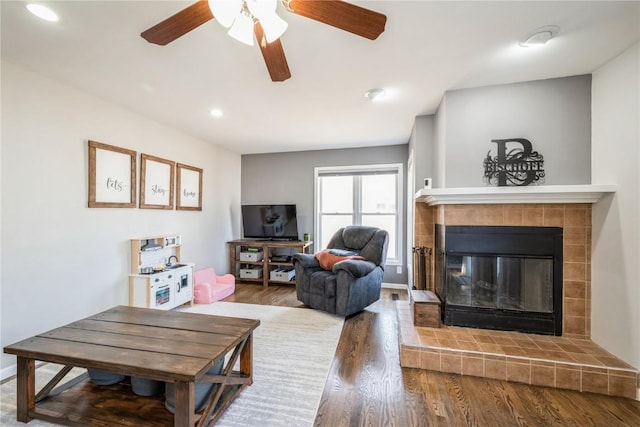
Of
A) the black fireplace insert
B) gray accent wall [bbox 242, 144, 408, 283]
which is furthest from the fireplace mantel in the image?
gray accent wall [bbox 242, 144, 408, 283]

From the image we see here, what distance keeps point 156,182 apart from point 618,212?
436 cm

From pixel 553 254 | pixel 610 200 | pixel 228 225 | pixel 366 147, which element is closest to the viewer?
pixel 610 200

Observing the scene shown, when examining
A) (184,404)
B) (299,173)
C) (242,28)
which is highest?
(242,28)

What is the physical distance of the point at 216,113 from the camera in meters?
3.04

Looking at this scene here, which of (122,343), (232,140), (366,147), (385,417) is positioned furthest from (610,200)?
(232,140)

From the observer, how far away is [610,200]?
2.04 meters

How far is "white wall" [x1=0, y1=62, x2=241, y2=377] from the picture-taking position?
6.60ft

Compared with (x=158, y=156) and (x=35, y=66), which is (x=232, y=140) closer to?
(x=158, y=156)

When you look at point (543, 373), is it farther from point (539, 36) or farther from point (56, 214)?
point (56, 214)

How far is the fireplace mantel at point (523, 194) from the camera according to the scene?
2.08 metres

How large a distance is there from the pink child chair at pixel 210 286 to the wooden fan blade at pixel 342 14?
134 inches

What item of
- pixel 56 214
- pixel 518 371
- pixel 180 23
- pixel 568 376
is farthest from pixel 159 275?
pixel 568 376

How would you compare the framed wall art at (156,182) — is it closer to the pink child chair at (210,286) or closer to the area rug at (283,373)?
Answer: the pink child chair at (210,286)

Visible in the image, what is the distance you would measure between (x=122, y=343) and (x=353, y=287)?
2.20 metres
